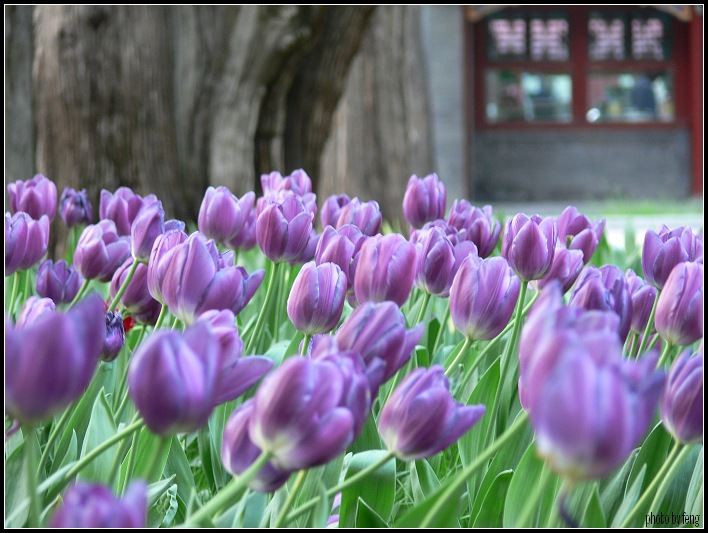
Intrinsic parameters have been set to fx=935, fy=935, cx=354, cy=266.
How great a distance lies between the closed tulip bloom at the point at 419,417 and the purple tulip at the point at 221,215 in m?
0.64

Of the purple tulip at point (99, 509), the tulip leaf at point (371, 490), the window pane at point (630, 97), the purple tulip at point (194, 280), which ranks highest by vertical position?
the window pane at point (630, 97)

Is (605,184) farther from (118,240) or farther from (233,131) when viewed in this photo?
(118,240)

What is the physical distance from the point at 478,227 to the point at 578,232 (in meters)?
0.12

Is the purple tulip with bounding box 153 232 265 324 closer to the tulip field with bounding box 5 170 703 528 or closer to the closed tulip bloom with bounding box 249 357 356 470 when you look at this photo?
the tulip field with bounding box 5 170 703 528

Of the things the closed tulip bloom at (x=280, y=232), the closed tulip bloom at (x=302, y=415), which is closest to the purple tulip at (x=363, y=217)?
the closed tulip bloom at (x=280, y=232)

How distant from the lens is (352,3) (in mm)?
3078

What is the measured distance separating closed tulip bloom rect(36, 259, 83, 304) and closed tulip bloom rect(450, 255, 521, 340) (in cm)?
53

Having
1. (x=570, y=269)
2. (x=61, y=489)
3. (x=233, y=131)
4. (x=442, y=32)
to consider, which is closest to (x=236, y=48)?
(x=233, y=131)

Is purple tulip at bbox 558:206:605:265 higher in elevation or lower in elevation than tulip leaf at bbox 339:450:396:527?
higher

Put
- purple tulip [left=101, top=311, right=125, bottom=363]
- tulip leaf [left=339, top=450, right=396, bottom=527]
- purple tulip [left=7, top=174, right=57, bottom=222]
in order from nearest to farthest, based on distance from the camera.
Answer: tulip leaf [left=339, top=450, right=396, bottom=527] → purple tulip [left=101, top=311, right=125, bottom=363] → purple tulip [left=7, top=174, right=57, bottom=222]

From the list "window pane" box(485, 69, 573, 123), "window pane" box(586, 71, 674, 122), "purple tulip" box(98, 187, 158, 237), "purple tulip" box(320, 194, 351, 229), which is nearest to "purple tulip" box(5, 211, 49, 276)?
"purple tulip" box(98, 187, 158, 237)

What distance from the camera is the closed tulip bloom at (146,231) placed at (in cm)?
89

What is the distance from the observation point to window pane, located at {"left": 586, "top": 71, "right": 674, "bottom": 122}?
13.8 metres

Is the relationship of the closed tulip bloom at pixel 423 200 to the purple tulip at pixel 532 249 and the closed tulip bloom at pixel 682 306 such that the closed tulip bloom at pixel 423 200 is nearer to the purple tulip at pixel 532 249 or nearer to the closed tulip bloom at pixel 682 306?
the purple tulip at pixel 532 249
